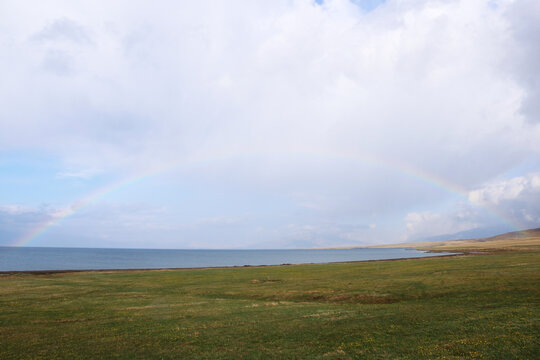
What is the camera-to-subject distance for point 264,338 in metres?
23.1

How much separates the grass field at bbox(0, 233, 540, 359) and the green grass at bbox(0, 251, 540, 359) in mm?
83

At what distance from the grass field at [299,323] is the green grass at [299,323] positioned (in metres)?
0.08

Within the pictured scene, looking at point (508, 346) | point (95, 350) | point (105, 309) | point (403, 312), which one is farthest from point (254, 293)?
point (508, 346)

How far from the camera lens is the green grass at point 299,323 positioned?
65.2 ft

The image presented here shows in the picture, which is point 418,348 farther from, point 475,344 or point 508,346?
point 508,346

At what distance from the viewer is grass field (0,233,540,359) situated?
65.2 feet

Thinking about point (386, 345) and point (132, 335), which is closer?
point (386, 345)

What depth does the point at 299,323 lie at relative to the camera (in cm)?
2697

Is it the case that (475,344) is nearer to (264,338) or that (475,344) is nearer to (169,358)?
(264,338)

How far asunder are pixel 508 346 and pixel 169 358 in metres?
20.2

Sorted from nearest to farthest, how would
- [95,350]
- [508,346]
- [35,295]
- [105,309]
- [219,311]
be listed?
[508,346], [95,350], [219,311], [105,309], [35,295]

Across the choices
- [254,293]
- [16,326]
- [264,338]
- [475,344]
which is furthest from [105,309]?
[475,344]

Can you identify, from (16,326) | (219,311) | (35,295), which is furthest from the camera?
(35,295)

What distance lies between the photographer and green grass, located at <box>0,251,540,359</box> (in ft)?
65.2
